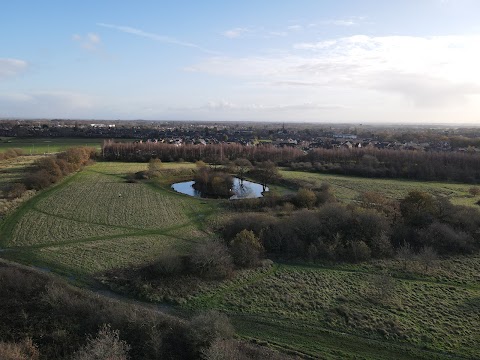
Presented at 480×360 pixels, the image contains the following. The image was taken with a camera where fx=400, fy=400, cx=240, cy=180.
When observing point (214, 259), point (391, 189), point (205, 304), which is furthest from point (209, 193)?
point (205, 304)

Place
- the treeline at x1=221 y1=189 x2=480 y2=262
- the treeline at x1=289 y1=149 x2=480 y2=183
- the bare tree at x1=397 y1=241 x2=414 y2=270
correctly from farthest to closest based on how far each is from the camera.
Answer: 1. the treeline at x1=289 y1=149 x2=480 y2=183
2. the treeline at x1=221 y1=189 x2=480 y2=262
3. the bare tree at x1=397 y1=241 x2=414 y2=270

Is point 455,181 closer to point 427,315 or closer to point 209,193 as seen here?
point 209,193

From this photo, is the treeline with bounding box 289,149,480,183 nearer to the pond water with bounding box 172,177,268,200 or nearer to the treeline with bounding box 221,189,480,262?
the pond water with bounding box 172,177,268,200

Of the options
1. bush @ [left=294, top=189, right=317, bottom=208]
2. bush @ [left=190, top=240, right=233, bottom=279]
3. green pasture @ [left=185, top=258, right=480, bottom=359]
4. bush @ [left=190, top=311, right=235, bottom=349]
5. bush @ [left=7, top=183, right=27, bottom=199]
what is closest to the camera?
bush @ [left=190, top=311, right=235, bottom=349]

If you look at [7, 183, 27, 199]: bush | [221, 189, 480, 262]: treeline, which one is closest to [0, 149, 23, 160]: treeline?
[7, 183, 27, 199]: bush

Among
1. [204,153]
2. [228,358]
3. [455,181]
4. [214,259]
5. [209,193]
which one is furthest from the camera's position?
[204,153]

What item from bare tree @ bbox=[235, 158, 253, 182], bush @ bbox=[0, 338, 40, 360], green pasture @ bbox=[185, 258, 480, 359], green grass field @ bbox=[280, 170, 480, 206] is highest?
bare tree @ bbox=[235, 158, 253, 182]

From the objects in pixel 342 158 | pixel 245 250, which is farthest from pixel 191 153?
pixel 245 250
